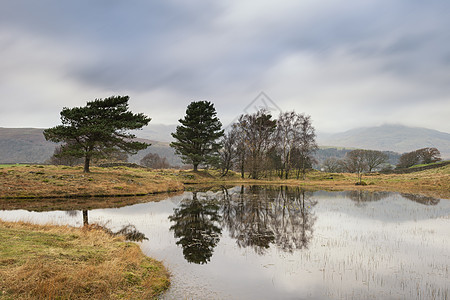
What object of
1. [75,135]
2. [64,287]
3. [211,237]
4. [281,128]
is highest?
[281,128]

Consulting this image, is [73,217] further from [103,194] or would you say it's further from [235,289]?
[235,289]

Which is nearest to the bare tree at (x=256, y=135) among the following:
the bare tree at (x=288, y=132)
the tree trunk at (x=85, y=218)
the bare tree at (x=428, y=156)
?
the bare tree at (x=288, y=132)

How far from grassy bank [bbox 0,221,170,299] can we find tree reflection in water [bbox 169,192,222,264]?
89.7 inches

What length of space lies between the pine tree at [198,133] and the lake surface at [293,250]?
3581cm

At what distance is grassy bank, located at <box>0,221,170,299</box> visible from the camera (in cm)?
660

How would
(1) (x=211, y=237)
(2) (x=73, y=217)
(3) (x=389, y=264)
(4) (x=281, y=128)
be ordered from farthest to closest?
(4) (x=281, y=128) → (2) (x=73, y=217) → (1) (x=211, y=237) → (3) (x=389, y=264)

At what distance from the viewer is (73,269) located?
Answer: 7.84m

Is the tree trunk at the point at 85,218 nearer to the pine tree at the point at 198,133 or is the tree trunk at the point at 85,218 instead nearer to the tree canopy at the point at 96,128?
the tree canopy at the point at 96,128

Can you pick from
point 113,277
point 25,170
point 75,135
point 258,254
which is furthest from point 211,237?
point 25,170

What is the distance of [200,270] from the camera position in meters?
10.1

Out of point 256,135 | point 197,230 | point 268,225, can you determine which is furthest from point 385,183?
point 197,230

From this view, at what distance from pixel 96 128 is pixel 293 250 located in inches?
Result: 1228

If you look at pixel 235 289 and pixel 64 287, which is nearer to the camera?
pixel 64 287

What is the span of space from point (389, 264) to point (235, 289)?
6995 mm
